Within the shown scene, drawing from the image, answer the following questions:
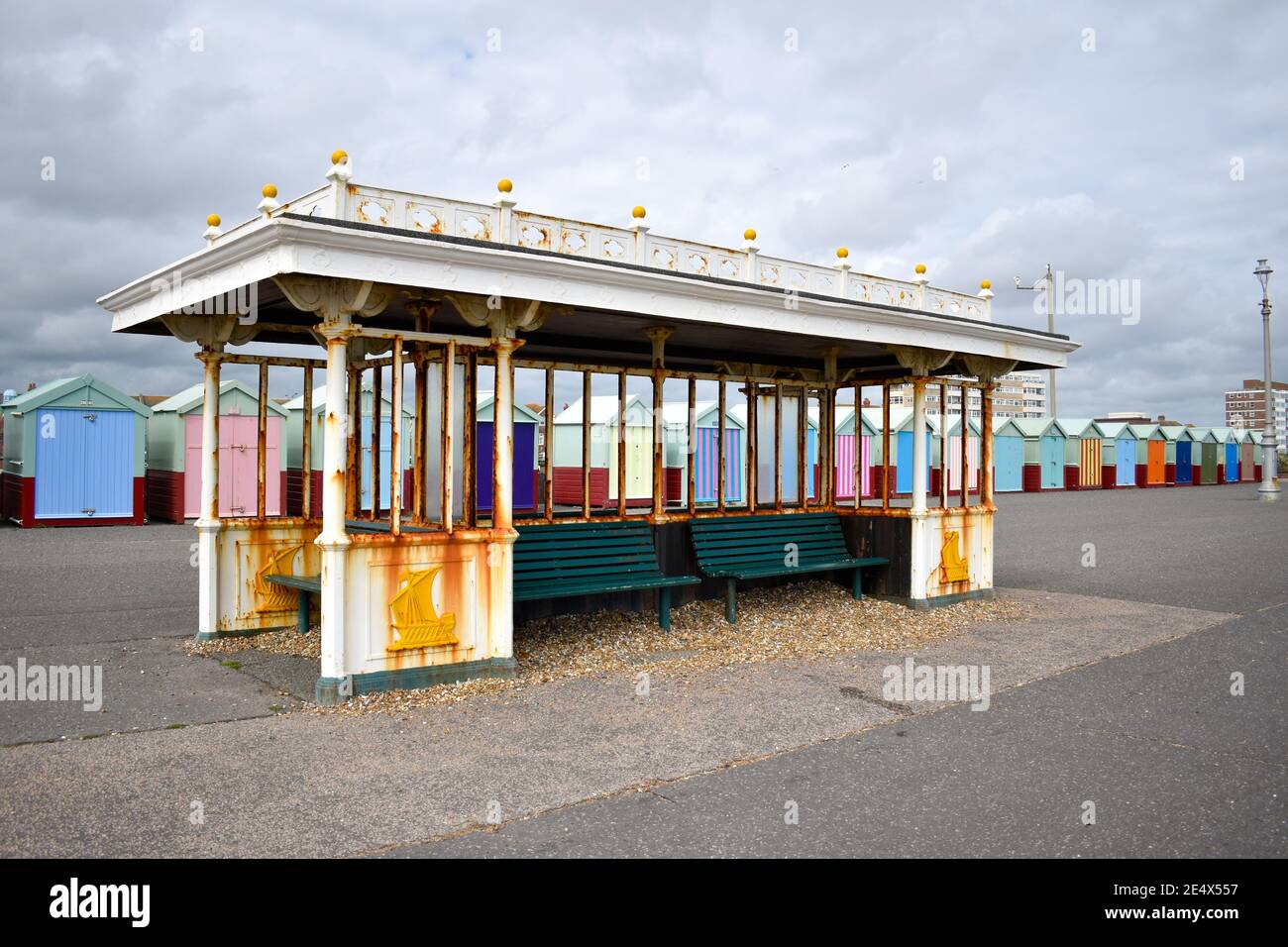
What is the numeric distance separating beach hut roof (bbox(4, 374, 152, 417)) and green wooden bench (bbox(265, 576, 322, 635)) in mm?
13204

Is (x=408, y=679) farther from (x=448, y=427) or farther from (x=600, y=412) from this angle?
(x=600, y=412)

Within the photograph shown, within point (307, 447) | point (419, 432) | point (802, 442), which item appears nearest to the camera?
point (419, 432)

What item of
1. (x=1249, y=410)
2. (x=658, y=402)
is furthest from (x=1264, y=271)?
(x=1249, y=410)

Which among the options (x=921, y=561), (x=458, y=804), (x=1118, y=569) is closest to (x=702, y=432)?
(x=1118, y=569)

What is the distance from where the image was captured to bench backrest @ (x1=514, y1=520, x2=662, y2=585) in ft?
28.2

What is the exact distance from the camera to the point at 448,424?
7.50 meters

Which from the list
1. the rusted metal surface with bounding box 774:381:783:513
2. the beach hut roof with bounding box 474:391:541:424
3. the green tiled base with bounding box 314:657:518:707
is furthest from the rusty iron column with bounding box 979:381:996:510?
the beach hut roof with bounding box 474:391:541:424

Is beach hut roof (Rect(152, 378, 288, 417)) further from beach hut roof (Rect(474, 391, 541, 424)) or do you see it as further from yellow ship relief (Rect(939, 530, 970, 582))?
yellow ship relief (Rect(939, 530, 970, 582))

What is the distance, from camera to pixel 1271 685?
23.9 ft

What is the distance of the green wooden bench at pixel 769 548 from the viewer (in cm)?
1021

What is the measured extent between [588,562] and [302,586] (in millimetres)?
2461

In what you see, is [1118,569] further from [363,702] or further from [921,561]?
[363,702]

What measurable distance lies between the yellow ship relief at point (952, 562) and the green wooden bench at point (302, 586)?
680cm
